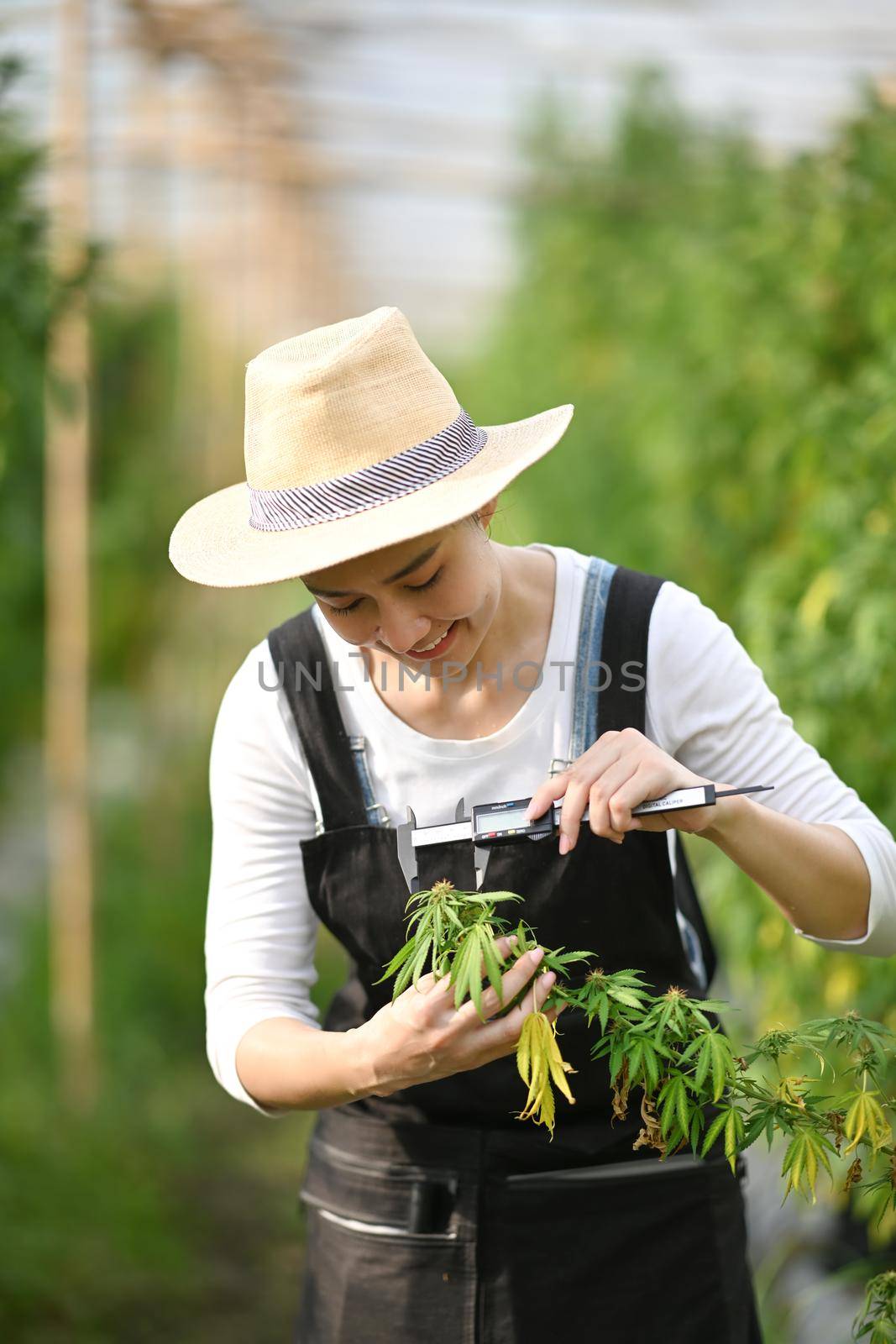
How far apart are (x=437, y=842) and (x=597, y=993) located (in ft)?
0.85

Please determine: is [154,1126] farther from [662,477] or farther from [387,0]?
[387,0]

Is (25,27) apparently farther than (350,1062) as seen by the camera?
Yes

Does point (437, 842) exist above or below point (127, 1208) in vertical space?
above

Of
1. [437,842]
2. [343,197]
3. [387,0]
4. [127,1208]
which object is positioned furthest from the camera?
[343,197]

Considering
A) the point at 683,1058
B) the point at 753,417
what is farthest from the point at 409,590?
the point at 753,417

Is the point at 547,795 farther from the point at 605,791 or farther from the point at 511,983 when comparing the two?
the point at 511,983

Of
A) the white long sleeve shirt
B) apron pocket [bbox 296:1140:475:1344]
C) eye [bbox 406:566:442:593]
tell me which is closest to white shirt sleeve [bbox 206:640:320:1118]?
the white long sleeve shirt

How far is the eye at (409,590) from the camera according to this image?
5.05 feet

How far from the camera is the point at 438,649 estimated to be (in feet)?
5.31

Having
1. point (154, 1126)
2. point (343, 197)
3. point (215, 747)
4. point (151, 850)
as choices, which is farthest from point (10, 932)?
point (343, 197)

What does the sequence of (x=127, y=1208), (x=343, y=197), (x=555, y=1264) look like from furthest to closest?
(x=343, y=197), (x=127, y=1208), (x=555, y=1264)

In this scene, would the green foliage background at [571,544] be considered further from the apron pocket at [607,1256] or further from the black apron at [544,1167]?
the apron pocket at [607,1256]

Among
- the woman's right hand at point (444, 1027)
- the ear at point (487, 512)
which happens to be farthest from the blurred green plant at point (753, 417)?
the woman's right hand at point (444, 1027)

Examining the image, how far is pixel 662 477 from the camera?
4.97 meters
